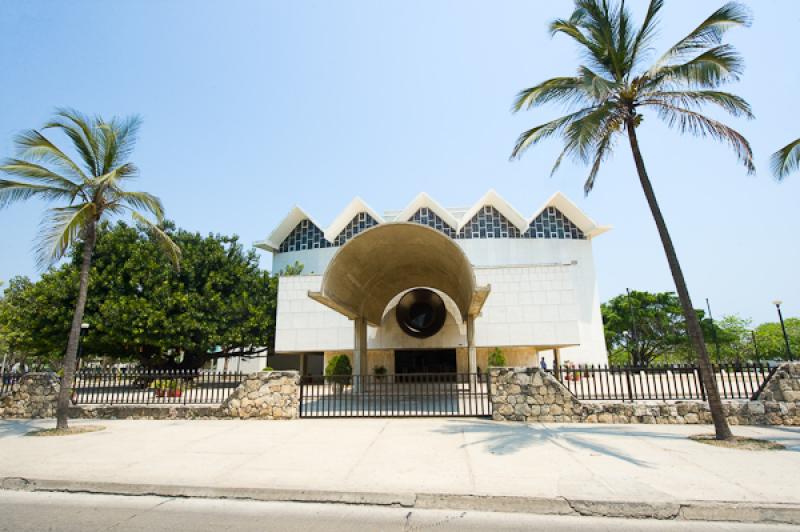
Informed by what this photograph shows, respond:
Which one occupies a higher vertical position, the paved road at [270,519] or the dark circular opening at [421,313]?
the dark circular opening at [421,313]

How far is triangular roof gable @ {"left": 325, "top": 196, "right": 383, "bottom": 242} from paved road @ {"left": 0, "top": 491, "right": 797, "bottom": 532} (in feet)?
127

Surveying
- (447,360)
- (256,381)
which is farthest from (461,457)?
(447,360)

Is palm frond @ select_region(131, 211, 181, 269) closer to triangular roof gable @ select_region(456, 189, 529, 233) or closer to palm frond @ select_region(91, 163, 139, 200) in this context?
palm frond @ select_region(91, 163, 139, 200)

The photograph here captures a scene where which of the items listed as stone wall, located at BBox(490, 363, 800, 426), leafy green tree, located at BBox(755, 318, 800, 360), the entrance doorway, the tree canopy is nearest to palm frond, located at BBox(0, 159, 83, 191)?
stone wall, located at BBox(490, 363, 800, 426)

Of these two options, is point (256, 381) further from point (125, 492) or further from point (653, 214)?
point (653, 214)

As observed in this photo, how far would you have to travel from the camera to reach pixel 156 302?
2234 cm

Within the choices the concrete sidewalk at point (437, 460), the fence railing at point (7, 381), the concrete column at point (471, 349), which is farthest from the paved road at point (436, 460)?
the concrete column at point (471, 349)

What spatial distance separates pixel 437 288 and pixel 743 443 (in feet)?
47.9

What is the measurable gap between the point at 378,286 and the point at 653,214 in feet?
42.1

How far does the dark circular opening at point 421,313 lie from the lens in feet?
79.2

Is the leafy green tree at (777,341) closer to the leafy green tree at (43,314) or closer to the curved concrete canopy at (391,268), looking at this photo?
the curved concrete canopy at (391,268)

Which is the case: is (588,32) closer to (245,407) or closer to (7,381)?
(245,407)

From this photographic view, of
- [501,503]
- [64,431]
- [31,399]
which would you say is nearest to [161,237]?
[64,431]

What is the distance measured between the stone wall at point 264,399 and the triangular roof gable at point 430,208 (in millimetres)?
32013
